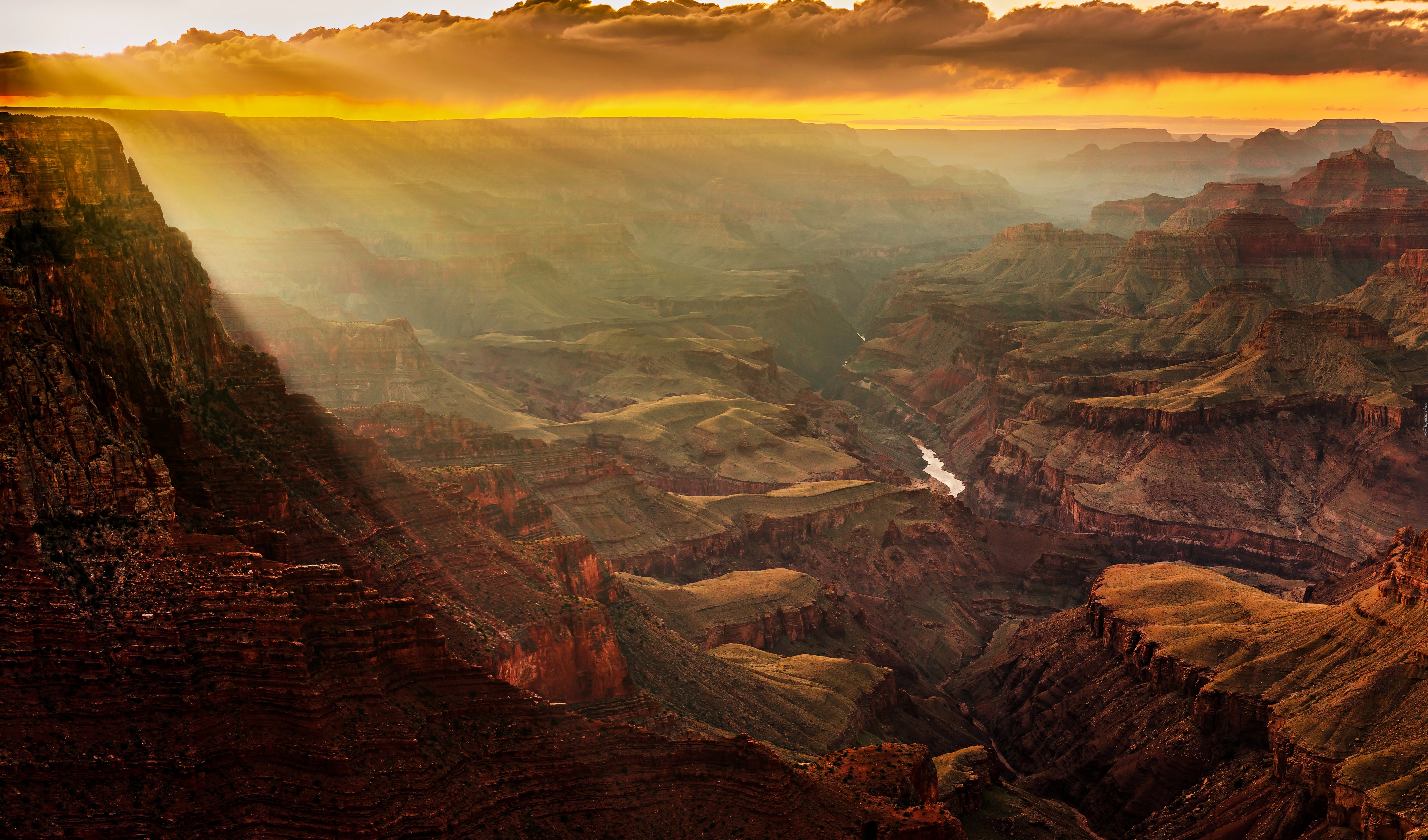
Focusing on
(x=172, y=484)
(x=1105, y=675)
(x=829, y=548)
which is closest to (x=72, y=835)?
(x=172, y=484)

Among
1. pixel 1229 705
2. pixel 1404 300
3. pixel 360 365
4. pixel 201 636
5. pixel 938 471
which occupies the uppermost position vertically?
pixel 201 636

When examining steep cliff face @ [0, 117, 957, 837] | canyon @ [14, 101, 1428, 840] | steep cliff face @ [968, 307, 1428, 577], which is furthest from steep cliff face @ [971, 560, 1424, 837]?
steep cliff face @ [968, 307, 1428, 577]

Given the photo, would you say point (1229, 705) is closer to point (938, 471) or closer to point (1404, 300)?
point (938, 471)

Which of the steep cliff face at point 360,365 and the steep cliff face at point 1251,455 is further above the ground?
the steep cliff face at point 360,365

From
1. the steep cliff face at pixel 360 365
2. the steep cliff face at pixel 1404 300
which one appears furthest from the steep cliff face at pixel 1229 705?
the steep cliff face at pixel 1404 300

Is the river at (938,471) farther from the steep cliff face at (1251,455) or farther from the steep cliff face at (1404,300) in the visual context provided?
the steep cliff face at (1404,300)

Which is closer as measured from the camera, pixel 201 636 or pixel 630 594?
pixel 201 636

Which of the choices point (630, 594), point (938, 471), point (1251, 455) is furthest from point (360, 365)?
point (1251, 455)
